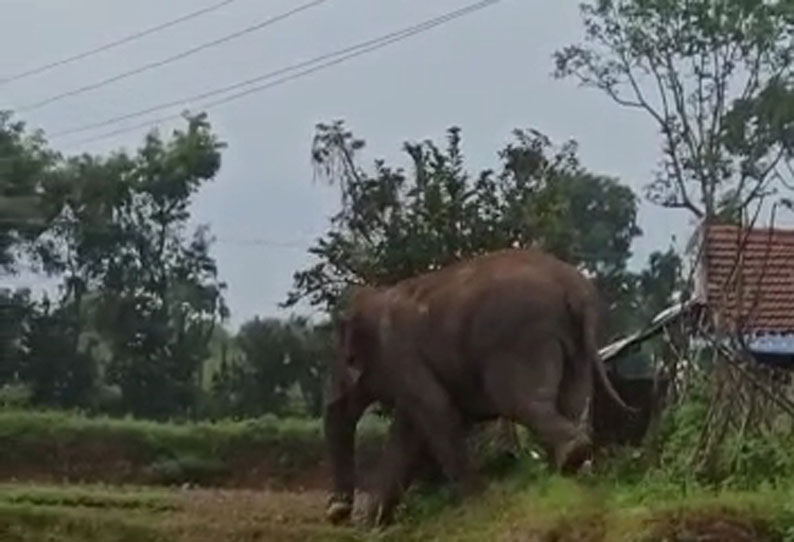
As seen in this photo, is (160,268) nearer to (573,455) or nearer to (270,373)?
(270,373)

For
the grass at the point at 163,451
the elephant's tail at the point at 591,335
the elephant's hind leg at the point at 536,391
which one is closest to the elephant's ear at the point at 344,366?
the elephant's hind leg at the point at 536,391

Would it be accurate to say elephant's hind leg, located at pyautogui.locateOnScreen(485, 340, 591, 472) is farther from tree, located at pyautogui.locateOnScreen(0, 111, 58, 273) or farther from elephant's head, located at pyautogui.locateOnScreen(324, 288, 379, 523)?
tree, located at pyautogui.locateOnScreen(0, 111, 58, 273)

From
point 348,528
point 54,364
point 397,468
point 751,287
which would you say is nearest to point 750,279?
point 751,287

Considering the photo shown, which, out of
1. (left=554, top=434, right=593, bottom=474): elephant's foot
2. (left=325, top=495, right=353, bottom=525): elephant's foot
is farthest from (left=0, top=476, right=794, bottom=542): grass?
(left=554, top=434, right=593, bottom=474): elephant's foot

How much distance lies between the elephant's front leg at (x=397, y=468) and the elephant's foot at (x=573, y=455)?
7.77ft

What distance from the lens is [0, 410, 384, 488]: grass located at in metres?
27.3

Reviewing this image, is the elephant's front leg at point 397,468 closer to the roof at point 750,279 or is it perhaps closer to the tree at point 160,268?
the roof at point 750,279

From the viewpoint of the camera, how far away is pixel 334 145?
25.5 metres

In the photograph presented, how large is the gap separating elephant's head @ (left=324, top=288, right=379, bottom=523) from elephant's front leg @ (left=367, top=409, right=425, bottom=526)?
0.47 metres

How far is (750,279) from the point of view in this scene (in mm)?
18266

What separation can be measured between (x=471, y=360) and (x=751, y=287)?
8.12 feet

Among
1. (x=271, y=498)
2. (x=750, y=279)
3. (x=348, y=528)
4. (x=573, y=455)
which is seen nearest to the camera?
(x=573, y=455)

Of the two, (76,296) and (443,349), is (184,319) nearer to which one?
(76,296)

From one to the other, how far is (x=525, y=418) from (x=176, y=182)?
26629mm
